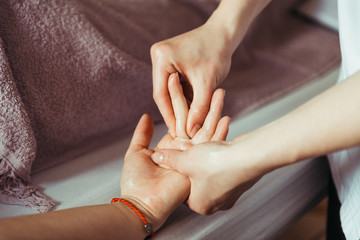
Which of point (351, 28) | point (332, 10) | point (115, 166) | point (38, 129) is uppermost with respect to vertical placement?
point (332, 10)

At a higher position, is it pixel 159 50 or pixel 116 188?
pixel 159 50

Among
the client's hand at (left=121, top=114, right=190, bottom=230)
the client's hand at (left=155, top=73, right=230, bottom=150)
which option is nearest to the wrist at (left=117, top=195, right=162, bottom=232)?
the client's hand at (left=121, top=114, right=190, bottom=230)

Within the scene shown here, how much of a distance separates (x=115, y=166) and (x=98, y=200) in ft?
0.34

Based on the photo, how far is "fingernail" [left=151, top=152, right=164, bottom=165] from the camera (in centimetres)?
64

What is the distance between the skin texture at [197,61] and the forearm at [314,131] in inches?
7.2

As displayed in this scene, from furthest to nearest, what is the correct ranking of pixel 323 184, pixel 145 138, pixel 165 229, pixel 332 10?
pixel 332 10 < pixel 323 184 < pixel 145 138 < pixel 165 229

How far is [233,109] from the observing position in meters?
0.87

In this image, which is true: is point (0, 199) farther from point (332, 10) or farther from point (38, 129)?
point (332, 10)

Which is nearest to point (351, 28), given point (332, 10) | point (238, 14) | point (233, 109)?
point (238, 14)

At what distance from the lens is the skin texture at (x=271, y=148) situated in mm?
459

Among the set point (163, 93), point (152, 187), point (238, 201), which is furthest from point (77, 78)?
point (238, 201)

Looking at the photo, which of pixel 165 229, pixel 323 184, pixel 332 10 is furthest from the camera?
pixel 332 10

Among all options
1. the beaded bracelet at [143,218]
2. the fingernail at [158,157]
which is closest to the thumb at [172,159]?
the fingernail at [158,157]

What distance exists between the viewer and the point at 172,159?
0.61 metres
